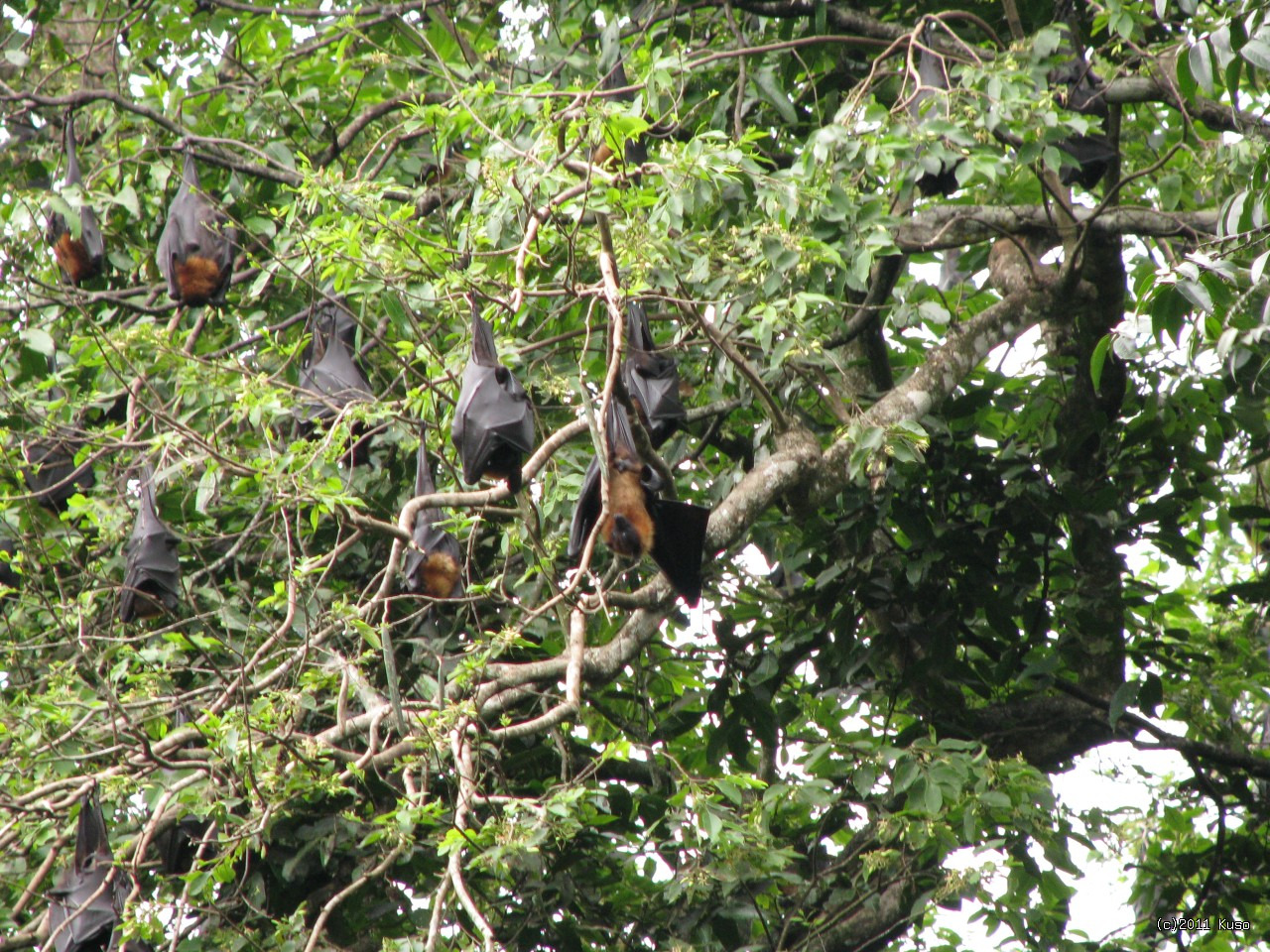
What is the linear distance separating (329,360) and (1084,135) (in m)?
2.67

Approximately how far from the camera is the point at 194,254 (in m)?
4.79

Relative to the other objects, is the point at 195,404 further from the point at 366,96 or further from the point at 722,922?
the point at 722,922

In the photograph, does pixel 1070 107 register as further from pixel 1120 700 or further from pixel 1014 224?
pixel 1120 700

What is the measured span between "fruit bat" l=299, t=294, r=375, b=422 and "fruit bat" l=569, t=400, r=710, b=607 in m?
1.09

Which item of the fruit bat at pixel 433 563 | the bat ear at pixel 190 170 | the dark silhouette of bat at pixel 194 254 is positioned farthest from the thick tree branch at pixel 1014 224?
the bat ear at pixel 190 170

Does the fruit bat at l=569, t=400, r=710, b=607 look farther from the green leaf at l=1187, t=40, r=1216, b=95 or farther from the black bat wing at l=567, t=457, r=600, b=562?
the green leaf at l=1187, t=40, r=1216, b=95

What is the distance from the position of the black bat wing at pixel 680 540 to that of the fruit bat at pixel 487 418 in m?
0.38

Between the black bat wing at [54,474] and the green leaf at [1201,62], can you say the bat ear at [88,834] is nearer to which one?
the black bat wing at [54,474]

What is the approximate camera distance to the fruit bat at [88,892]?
389cm

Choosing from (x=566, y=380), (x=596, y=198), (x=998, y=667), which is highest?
(x=998, y=667)

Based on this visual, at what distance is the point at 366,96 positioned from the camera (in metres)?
5.48

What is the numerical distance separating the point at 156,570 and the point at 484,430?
5.82 ft

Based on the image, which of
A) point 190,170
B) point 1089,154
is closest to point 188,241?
point 190,170

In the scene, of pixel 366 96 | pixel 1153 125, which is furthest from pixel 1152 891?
pixel 366 96
